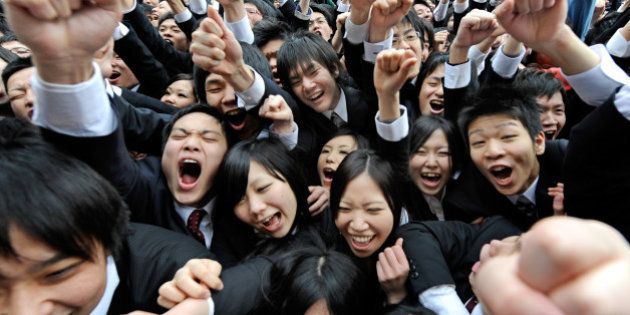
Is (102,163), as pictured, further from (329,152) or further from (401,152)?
Answer: (401,152)

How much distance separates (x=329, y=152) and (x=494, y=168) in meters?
0.73

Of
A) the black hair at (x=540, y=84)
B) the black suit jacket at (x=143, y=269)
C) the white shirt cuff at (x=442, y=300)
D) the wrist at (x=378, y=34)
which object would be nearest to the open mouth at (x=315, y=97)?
the wrist at (x=378, y=34)

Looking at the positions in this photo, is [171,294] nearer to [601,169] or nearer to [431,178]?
[601,169]

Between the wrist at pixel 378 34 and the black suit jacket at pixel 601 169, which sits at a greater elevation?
the black suit jacket at pixel 601 169

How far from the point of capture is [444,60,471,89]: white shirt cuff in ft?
6.88

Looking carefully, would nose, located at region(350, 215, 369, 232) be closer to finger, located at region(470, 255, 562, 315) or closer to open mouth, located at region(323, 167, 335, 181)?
open mouth, located at region(323, 167, 335, 181)

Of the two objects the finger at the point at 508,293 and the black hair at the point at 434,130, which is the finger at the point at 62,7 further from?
the black hair at the point at 434,130

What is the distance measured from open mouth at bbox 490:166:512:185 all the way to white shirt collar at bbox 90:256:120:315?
139cm

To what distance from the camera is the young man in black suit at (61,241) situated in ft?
2.44

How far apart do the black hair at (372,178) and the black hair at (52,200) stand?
91cm

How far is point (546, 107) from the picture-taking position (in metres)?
2.27

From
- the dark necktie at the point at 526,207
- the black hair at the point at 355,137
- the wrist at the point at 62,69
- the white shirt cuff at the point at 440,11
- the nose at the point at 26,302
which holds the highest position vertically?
the wrist at the point at 62,69

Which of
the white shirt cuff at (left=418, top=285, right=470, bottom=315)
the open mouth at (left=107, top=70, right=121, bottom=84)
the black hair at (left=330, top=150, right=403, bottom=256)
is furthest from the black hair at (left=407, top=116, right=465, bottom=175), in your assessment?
the open mouth at (left=107, top=70, right=121, bottom=84)

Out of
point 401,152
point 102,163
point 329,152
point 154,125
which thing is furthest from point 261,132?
point 102,163
